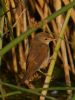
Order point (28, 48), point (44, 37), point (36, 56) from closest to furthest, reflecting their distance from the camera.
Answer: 1. point (36, 56)
2. point (44, 37)
3. point (28, 48)

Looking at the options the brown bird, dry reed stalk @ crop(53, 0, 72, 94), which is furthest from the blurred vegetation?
the brown bird

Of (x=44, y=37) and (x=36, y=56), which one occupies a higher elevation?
(x=44, y=37)

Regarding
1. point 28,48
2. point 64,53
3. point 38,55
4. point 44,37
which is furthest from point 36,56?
point 28,48

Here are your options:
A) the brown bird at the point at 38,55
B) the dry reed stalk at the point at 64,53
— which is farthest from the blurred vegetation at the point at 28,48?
the brown bird at the point at 38,55

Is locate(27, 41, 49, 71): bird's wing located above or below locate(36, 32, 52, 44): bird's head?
below

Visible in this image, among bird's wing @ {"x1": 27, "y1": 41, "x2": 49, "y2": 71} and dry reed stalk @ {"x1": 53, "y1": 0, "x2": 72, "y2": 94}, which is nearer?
bird's wing @ {"x1": 27, "y1": 41, "x2": 49, "y2": 71}

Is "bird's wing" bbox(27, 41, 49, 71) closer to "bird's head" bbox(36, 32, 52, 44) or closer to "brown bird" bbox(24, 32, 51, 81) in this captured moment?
"brown bird" bbox(24, 32, 51, 81)

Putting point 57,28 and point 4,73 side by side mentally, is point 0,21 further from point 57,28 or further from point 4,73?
point 4,73

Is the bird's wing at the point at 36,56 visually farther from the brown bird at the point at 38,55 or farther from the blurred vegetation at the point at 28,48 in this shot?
the blurred vegetation at the point at 28,48

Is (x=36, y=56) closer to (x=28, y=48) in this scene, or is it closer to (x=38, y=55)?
(x=38, y=55)
